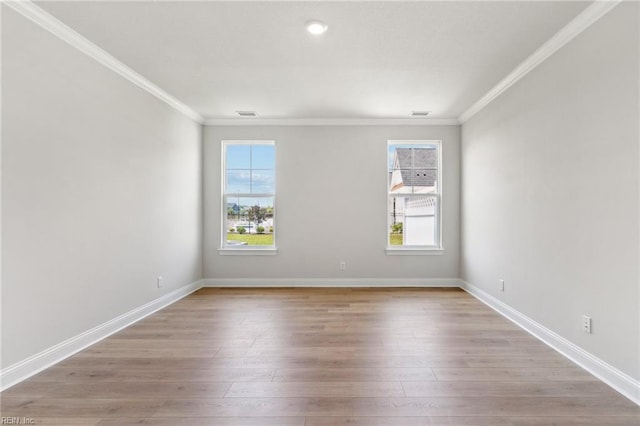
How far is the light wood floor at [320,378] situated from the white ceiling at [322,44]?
2.56 meters

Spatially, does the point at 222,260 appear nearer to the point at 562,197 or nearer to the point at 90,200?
the point at 90,200

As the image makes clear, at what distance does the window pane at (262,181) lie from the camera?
5086mm

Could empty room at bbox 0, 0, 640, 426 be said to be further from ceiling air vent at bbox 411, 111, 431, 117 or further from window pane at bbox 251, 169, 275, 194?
window pane at bbox 251, 169, 275, 194

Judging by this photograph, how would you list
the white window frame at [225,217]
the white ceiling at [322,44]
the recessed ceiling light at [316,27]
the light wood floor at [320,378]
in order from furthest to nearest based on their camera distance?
the white window frame at [225,217] < the recessed ceiling light at [316,27] < the white ceiling at [322,44] < the light wood floor at [320,378]

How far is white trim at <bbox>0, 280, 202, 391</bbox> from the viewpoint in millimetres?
2115

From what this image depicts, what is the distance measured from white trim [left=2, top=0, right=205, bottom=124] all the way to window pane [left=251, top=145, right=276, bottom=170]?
143 cm

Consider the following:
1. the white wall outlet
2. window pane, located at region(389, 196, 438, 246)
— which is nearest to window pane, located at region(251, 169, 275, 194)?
window pane, located at region(389, 196, 438, 246)

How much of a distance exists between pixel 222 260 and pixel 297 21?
12.1ft

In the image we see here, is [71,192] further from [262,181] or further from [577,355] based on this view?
[577,355]

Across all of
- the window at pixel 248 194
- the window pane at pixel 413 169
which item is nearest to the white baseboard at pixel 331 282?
the window at pixel 248 194

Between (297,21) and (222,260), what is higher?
(297,21)

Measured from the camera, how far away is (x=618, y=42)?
2.08 metres

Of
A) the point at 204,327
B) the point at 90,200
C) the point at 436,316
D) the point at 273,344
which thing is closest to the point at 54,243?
the point at 90,200

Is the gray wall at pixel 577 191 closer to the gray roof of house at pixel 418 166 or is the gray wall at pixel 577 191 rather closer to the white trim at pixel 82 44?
the gray roof of house at pixel 418 166
